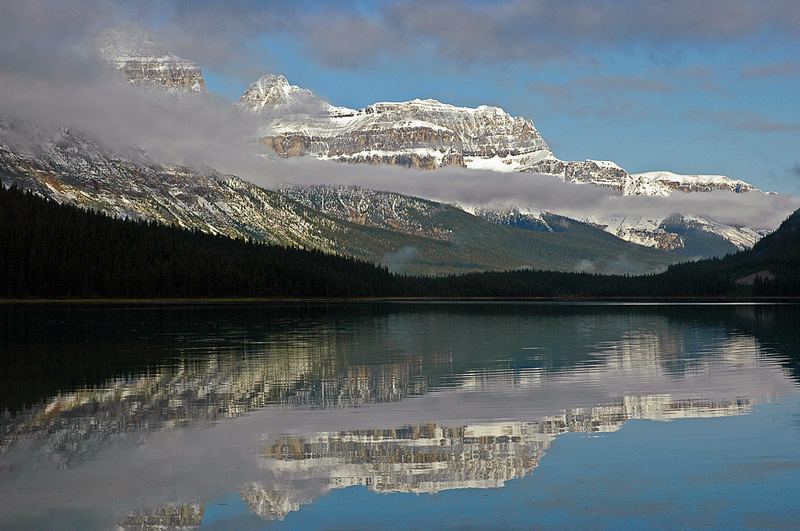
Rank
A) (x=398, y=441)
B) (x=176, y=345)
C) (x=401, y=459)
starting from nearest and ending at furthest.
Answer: (x=401, y=459) → (x=398, y=441) → (x=176, y=345)

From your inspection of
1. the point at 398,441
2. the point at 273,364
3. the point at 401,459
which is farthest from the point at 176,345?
the point at 401,459

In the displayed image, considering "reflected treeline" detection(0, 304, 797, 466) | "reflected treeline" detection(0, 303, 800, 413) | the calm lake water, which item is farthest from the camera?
"reflected treeline" detection(0, 303, 800, 413)

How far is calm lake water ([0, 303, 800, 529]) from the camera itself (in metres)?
31.2

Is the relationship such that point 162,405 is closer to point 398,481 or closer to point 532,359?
point 398,481

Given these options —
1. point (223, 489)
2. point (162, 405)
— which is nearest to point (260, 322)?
point (162, 405)

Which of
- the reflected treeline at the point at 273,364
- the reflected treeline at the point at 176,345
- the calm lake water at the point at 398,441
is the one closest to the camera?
the calm lake water at the point at 398,441

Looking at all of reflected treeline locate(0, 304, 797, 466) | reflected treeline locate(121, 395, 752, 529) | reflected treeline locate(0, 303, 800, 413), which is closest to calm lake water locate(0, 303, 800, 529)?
reflected treeline locate(121, 395, 752, 529)

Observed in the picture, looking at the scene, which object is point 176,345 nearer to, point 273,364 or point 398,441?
point 273,364

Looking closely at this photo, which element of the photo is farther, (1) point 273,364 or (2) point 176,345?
(2) point 176,345

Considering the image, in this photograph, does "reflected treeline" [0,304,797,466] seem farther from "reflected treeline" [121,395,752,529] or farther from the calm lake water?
"reflected treeline" [121,395,752,529]

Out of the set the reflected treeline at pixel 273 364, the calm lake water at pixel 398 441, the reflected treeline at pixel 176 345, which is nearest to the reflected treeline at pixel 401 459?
Answer: the calm lake water at pixel 398 441

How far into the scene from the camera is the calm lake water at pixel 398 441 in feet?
102

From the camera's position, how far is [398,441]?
42.7 metres

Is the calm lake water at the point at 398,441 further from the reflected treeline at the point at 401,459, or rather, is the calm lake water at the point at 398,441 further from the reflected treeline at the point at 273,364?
the reflected treeline at the point at 273,364
